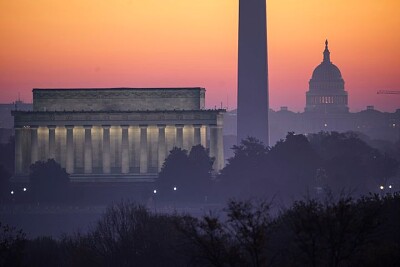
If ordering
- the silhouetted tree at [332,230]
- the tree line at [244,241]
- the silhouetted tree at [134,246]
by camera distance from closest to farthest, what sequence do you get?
1. the silhouetted tree at [332,230]
2. the tree line at [244,241]
3. the silhouetted tree at [134,246]

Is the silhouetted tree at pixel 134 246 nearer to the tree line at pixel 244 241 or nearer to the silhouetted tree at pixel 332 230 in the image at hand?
the tree line at pixel 244 241

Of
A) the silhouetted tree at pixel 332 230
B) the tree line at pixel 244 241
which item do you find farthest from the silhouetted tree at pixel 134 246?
the silhouetted tree at pixel 332 230

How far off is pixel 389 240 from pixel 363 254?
11.0 metres

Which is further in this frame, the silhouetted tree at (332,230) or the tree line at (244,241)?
the tree line at (244,241)

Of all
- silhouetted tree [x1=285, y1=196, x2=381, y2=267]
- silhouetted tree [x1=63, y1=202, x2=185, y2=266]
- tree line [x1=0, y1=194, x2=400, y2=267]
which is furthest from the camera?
silhouetted tree [x1=63, y1=202, x2=185, y2=266]

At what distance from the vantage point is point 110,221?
139 m

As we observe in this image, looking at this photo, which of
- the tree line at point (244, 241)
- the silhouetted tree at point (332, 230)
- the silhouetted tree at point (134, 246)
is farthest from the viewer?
the silhouetted tree at point (134, 246)

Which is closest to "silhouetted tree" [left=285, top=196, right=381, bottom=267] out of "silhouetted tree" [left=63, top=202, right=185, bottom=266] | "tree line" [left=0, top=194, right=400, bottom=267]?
"tree line" [left=0, top=194, right=400, bottom=267]

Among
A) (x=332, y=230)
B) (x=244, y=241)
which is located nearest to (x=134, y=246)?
(x=244, y=241)

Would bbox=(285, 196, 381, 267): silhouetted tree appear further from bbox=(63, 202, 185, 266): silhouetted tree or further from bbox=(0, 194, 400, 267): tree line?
bbox=(63, 202, 185, 266): silhouetted tree

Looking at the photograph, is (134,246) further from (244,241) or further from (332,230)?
(332,230)

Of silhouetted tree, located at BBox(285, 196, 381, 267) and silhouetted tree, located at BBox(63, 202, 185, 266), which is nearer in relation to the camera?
silhouetted tree, located at BBox(285, 196, 381, 267)

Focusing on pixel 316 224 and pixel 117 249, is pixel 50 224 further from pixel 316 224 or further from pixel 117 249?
pixel 316 224

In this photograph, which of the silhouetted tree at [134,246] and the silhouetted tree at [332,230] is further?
the silhouetted tree at [134,246]
